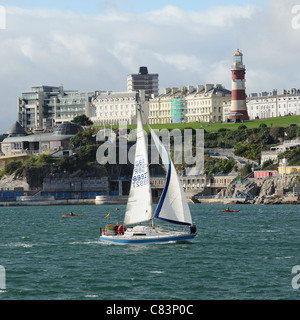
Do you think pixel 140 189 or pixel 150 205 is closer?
pixel 150 205

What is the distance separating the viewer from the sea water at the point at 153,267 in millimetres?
44344

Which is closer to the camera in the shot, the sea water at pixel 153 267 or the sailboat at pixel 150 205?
the sea water at pixel 153 267

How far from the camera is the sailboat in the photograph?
61.2 meters

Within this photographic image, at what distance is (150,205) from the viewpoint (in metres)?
61.4

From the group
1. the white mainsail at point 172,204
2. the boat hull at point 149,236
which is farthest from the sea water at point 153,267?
the white mainsail at point 172,204

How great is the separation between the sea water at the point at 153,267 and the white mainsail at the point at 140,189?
7.50 ft

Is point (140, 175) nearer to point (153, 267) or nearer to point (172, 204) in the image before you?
point (172, 204)

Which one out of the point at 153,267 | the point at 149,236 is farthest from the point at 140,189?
the point at 153,267

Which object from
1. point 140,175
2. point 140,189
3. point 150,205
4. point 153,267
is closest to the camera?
point 153,267

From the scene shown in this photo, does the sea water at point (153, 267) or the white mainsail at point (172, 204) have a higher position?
the white mainsail at point (172, 204)

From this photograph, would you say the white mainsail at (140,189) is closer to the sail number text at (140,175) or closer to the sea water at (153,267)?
the sail number text at (140,175)

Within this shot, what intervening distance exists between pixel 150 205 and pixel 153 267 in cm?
917

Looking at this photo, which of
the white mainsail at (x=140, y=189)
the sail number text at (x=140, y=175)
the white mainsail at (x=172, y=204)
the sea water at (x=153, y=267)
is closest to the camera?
the sea water at (x=153, y=267)

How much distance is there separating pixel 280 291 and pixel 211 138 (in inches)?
6025
